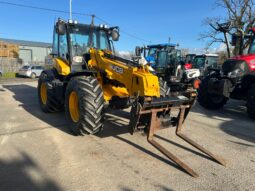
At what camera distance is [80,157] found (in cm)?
430

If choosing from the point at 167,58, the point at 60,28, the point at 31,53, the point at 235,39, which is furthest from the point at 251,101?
the point at 31,53

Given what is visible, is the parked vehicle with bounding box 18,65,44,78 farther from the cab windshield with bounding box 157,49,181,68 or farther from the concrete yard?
the concrete yard

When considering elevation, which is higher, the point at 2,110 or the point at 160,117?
the point at 160,117

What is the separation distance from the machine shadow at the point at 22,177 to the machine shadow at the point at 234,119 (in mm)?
4312

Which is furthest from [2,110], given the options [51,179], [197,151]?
[197,151]

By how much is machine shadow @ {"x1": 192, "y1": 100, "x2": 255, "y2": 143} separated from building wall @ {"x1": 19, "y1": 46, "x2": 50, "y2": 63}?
43.7m

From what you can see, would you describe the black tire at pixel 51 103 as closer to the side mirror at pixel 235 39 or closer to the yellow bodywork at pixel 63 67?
the yellow bodywork at pixel 63 67

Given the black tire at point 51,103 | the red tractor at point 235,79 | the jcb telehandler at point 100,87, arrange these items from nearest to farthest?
the jcb telehandler at point 100,87, the black tire at point 51,103, the red tractor at point 235,79

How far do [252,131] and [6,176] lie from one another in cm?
550

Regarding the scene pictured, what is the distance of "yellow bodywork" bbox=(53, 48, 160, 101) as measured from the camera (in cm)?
445

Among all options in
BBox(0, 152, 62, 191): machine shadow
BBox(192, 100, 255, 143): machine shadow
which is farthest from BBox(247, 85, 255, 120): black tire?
BBox(0, 152, 62, 191): machine shadow

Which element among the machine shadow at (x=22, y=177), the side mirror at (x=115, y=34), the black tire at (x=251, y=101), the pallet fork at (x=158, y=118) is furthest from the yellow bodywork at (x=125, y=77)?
the black tire at (x=251, y=101)

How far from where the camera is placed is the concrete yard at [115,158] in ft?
11.4

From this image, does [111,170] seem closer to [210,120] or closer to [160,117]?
[160,117]
